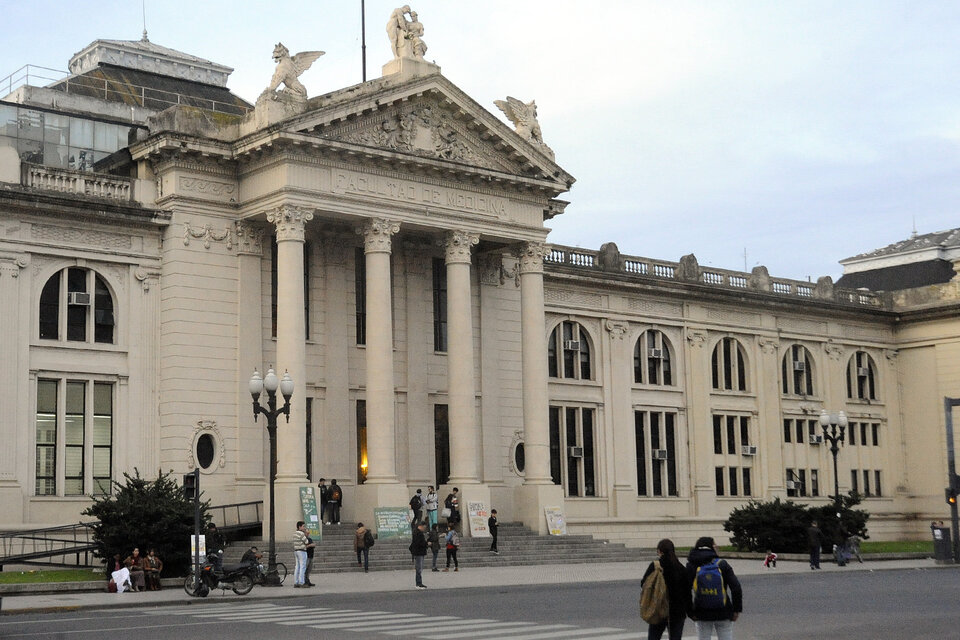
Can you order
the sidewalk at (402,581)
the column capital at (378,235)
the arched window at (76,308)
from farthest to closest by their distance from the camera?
1. the column capital at (378,235)
2. the arched window at (76,308)
3. the sidewalk at (402,581)

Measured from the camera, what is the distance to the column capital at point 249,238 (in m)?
44.5

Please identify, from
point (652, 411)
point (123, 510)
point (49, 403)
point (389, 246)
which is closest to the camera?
point (123, 510)

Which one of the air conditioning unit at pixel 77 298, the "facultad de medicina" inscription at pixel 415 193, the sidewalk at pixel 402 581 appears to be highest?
the "facultad de medicina" inscription at pixel 415 193

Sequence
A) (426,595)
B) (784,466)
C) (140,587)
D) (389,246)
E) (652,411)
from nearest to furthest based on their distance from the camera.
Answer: (426,595), (140,587), (389,246), (652,411), (784,466)

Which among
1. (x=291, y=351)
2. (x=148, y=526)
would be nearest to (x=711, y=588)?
(x=148, y=526)

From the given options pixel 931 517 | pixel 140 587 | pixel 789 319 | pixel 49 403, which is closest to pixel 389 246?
pixel 49 403

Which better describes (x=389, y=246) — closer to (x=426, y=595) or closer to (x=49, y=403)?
(x=49, y=403)

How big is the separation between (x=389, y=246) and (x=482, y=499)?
9.18m

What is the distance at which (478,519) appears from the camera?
4516 centimetres

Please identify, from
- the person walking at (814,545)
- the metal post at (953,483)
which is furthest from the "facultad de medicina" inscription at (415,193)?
the metal post at (953,483)

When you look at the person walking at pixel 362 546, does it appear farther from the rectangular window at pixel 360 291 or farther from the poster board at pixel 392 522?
the rectangular window at pixel 360 291

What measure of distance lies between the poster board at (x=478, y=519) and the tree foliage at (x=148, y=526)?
37.4 ft

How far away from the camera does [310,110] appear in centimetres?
4341

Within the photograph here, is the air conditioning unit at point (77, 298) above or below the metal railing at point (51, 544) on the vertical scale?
above
